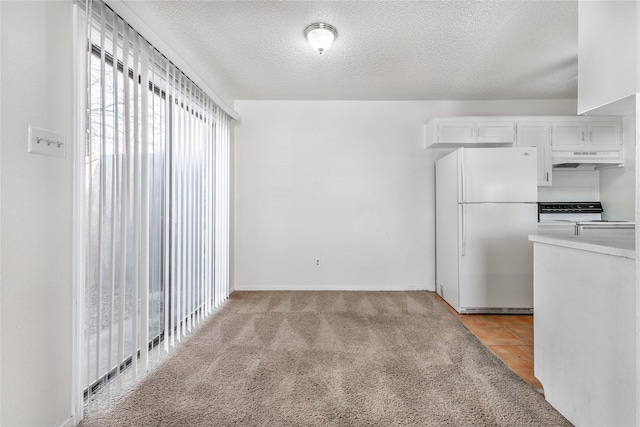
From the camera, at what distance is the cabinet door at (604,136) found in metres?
3.65

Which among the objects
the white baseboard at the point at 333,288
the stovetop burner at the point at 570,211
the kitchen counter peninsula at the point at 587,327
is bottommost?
the white baseboard at the point at 333,288

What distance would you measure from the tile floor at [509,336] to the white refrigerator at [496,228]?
0.13 m

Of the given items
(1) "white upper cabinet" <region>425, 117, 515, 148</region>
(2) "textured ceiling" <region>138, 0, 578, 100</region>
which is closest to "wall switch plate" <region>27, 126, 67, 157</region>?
(2) "textured ceiling" <region>138, 0, 578, 100</region>

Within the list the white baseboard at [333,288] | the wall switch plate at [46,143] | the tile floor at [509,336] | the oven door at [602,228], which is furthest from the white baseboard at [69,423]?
the oven door at [602,228]

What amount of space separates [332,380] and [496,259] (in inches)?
91.1

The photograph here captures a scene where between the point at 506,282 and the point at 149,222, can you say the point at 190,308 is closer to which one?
the point at 149,222

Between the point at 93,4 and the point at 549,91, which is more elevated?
the point at 549,91

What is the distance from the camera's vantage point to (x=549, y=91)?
375cm

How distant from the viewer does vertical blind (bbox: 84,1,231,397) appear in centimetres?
165

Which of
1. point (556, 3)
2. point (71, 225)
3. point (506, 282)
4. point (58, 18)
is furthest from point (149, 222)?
point (506, 282)

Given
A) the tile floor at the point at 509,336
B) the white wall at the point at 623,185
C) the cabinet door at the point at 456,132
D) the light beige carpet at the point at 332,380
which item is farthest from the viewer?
the cabinet door at the point at 456,132

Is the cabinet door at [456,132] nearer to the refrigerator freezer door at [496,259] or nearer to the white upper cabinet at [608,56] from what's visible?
the refrigerator freezer door at [496,259]

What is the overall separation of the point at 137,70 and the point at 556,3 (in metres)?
2.94

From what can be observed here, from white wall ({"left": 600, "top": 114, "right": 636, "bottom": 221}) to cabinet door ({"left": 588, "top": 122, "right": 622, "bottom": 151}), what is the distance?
3.8 inches
